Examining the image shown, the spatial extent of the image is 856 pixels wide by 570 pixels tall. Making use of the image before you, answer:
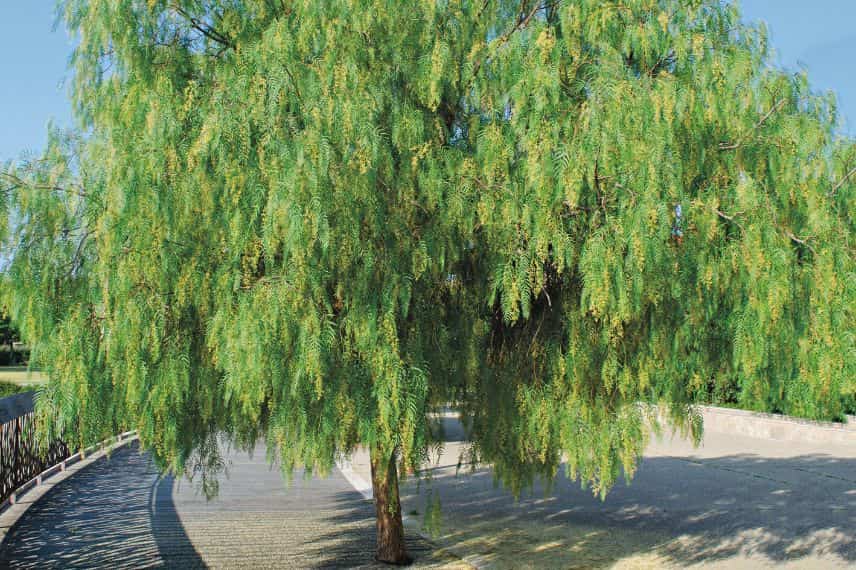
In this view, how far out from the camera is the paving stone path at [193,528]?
28.8 ft

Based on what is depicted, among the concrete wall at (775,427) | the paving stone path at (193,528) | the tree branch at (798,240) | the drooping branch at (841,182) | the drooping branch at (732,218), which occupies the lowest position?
the paving stone path at (193,528)

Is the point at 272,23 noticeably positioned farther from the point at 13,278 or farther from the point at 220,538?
the point at 220,538

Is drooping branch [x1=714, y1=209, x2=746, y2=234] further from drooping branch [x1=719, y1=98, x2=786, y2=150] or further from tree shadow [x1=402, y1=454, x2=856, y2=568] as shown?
tree shadow [x1=402, y1=454, x2=856, y2=568]

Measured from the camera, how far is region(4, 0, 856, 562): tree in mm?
5621

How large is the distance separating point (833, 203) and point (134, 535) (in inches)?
341

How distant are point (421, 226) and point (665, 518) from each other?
7.33 m

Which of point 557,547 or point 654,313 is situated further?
point 557,547

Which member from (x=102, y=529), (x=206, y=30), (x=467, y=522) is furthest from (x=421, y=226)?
(x=102, y=529)

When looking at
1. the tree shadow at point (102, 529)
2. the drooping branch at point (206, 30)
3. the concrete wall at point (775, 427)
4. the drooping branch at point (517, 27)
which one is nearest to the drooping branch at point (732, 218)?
the drooping branch at point (517, 27)

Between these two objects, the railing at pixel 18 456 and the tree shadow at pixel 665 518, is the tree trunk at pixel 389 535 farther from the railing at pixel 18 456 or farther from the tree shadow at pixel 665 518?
the railing at pixel 18 456

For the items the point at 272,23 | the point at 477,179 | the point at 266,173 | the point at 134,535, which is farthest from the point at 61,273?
the point at 134,535

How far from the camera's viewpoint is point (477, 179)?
614cm

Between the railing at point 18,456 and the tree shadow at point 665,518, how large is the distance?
18.6 feet

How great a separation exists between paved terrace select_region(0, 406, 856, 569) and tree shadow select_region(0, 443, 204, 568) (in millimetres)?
25
